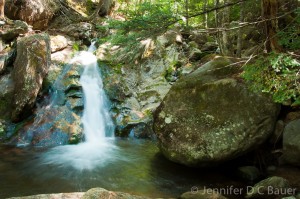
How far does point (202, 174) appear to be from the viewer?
666cm

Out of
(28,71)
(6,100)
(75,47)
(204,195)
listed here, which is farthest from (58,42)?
(204,195)

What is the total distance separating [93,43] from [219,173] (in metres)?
10.9

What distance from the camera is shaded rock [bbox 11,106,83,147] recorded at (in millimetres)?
9078

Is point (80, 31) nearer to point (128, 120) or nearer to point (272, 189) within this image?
point (128, 120)

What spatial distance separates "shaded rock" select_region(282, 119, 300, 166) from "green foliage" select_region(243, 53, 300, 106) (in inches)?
89.0

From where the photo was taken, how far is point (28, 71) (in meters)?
9.75

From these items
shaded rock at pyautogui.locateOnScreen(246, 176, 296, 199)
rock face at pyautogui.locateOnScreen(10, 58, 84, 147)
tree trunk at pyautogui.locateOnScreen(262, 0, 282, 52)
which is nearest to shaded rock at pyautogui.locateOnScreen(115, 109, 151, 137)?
rock face at pyautogui.locateOnScreen(10, 58, 84, 147)

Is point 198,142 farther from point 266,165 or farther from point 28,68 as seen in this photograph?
point 28,68

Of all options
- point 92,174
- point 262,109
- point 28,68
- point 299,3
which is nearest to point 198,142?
point 262,109

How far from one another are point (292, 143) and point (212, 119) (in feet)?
5.83

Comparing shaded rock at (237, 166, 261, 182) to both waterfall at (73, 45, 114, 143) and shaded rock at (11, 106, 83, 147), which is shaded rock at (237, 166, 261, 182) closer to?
waterfall at (73, 45, 114, 143)

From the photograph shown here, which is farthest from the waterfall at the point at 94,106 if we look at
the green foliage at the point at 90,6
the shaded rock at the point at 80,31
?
the green foliage at the point at 90,6

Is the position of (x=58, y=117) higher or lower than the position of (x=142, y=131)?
higher

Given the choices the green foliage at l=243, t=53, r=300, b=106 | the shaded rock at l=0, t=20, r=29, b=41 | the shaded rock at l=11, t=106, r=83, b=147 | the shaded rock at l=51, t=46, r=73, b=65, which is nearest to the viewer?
the green foliage at l=243, t=53, r=300, b=106
